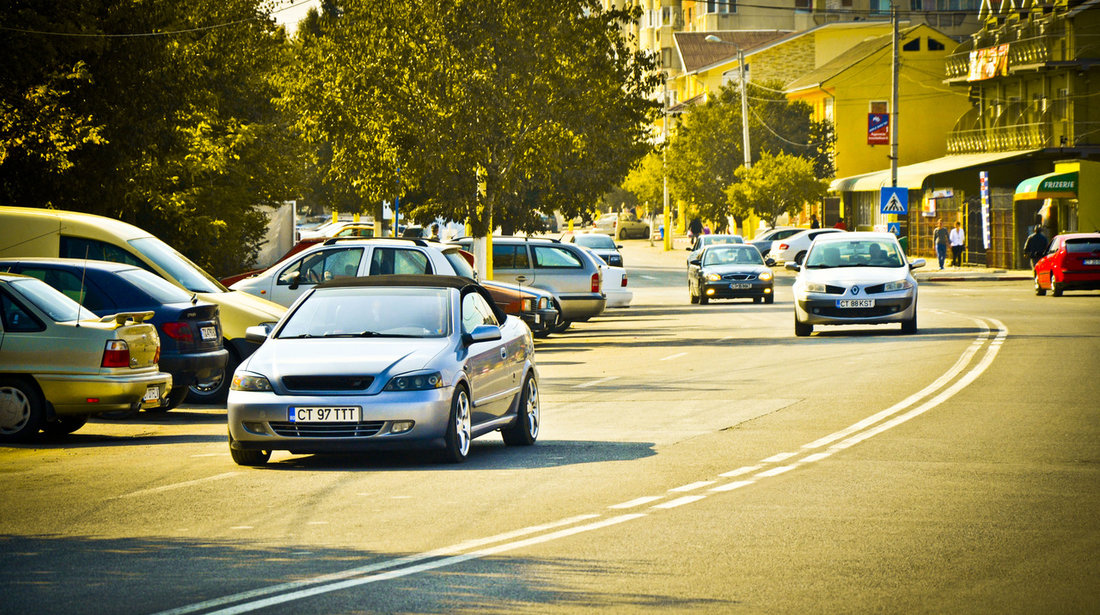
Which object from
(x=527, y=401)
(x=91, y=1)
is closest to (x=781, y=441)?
(x=527, y=401)

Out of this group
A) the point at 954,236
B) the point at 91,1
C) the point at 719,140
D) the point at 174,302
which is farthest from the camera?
the point at 719,140

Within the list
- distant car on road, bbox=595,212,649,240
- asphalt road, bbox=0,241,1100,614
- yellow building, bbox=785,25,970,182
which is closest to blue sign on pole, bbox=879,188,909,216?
yellow building, bbox=785,25,970,182

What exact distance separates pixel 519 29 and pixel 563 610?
27.5 meters

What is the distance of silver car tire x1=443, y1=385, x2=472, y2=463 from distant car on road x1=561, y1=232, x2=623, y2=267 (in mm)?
28675

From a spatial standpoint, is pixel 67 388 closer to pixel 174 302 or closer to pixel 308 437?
pixel 174 302

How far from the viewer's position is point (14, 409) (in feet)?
47.0

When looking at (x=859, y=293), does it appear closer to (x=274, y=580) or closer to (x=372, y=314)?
(x=372, y=314)

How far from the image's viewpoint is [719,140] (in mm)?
86750

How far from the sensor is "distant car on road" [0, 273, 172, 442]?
14281 millimetres

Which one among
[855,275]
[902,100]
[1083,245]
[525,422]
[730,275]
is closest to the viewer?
[525,422]

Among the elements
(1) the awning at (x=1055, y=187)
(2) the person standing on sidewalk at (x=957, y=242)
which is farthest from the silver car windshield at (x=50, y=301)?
(2) the person standing on sidewalk at (x=957, y=242)

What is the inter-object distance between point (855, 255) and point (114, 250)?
14.3 m

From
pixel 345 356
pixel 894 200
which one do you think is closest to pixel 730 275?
pixel 894 200

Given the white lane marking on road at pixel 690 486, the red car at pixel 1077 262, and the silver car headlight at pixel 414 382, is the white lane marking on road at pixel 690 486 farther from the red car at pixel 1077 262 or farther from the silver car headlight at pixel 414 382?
the red car at pixel 1077 262
